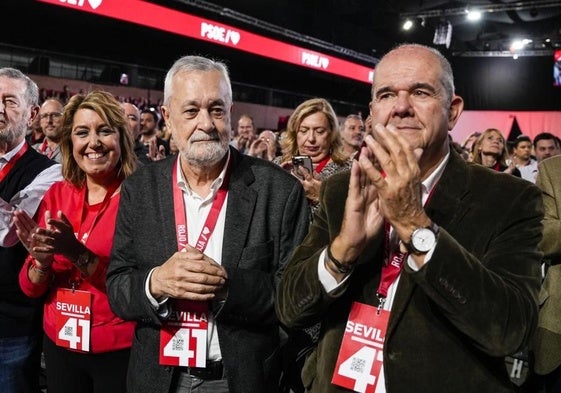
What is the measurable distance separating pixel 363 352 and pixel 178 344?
580 millimetres

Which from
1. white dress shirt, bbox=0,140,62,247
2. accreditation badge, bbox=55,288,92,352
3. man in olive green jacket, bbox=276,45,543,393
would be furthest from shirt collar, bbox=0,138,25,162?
man in olive green jacket, bbox=276,45,543,393

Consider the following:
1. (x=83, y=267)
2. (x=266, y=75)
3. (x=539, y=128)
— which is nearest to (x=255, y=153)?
(x=83, y=267)

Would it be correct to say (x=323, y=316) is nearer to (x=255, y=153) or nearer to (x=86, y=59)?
(x=255, y=153)

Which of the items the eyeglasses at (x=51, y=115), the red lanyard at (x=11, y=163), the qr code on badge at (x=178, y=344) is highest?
the eyeglasses at (x=51, y=115)

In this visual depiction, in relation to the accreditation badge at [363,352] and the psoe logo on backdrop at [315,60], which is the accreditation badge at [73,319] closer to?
the accreditation badge at [363,352]

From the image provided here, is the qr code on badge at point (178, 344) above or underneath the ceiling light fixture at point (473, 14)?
underneath

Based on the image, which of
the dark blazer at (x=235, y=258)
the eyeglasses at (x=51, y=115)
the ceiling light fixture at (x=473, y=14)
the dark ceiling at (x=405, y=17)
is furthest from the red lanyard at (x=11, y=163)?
the ceiling light fixture at (x=473, y=14)

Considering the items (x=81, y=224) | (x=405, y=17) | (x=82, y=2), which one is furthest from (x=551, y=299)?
(x=405, y=17)

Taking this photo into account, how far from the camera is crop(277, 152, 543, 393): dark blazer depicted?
3.68ft

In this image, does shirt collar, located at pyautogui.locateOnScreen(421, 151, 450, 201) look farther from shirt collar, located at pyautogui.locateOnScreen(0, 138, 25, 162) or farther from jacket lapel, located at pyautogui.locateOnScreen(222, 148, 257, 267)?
shirt collar, located at pyautogui.locateOnScreen(0, 138, 25, 162)

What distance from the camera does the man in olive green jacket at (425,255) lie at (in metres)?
1.11

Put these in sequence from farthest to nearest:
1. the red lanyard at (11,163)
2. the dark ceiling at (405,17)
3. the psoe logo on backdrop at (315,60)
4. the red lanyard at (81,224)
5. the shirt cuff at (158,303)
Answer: the psoe logo on backdrop at (315,60) → the dark ceiling at (405,17) → the red lanyard at (11,163) → the red lanyard at (81,224) → the shirt cuff at (158,303)

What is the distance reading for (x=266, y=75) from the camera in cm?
1304

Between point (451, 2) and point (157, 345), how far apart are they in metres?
12.7
